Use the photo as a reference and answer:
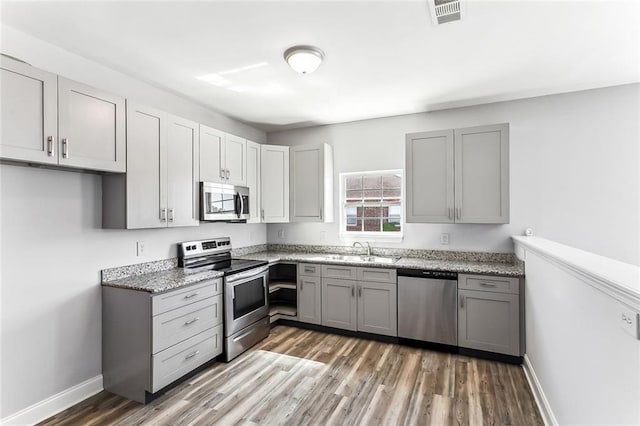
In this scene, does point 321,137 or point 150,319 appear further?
point 321,137

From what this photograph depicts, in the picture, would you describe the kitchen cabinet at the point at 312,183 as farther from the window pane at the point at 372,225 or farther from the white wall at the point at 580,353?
the white wall at the point at 580,353

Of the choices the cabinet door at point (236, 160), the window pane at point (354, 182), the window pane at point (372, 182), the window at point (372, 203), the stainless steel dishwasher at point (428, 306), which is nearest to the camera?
the stainless steel dishwasher at point (428, 306)

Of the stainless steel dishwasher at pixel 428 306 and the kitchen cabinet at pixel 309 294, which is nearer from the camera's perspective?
the stainless steel dishwasher at pixel 428 306

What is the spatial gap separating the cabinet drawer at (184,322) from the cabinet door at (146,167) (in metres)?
0.78

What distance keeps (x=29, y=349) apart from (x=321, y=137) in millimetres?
3716

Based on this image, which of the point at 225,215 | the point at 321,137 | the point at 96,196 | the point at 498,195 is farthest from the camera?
the point at 321,137

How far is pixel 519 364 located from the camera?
2938mm

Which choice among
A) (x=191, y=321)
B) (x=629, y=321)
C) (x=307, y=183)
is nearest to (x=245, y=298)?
(x=191, y=321)

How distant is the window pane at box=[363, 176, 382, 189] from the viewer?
4254 mm

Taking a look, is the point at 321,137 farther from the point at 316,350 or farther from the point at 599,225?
the point at 599,225

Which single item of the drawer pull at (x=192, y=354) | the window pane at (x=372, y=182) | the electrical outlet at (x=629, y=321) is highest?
the window pane at (x=372, y=182)

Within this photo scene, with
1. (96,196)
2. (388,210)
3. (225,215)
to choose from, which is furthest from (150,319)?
(388,210)

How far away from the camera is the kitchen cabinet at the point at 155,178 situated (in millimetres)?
2545

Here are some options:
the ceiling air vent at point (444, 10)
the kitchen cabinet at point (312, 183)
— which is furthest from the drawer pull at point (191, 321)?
the ceiling air vent at point (444, 10)
